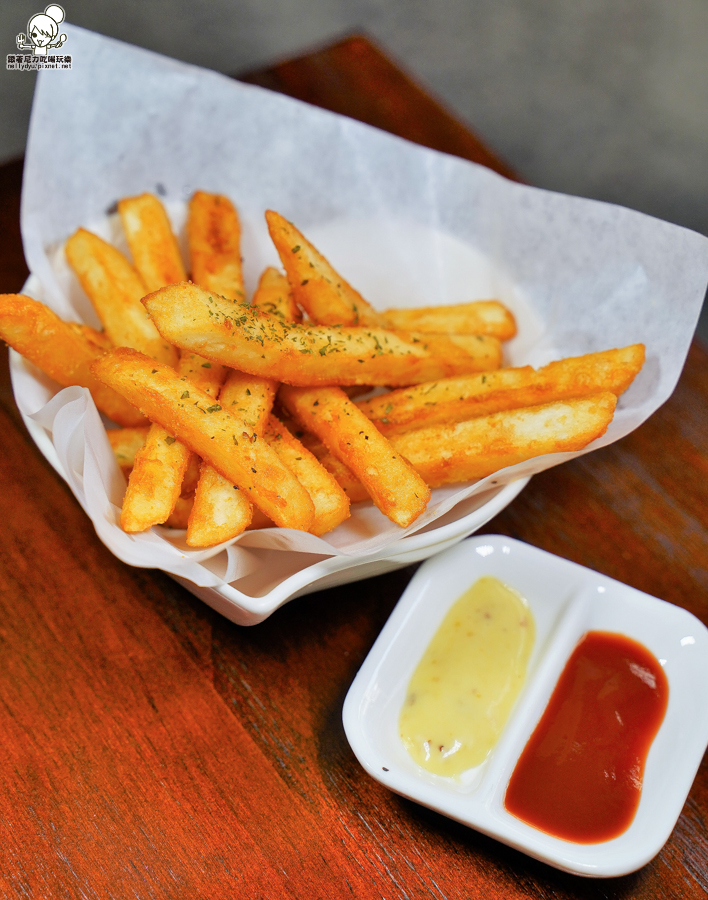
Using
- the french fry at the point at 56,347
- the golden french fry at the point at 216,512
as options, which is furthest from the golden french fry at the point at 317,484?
the french fry at the point at 56,347

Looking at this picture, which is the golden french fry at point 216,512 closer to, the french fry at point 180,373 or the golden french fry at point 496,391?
the french fry at point 180,373

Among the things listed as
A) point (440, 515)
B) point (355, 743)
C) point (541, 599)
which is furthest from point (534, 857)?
point (440, 515)

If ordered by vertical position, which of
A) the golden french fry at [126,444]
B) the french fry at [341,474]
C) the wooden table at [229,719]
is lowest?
the wooden table at [229,719]

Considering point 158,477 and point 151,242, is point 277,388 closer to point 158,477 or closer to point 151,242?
point 158,477

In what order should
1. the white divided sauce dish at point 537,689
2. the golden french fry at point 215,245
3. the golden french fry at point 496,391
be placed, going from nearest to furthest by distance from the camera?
the white divided sauce dish at point 537,689, the golden french fry at point 496,391, the golden french fry at point 215,245

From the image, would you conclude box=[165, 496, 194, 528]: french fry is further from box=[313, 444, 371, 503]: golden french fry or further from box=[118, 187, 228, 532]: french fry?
box=[313, 444, 371, 503]: golden french fry

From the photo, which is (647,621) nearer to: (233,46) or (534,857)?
(534,857)
